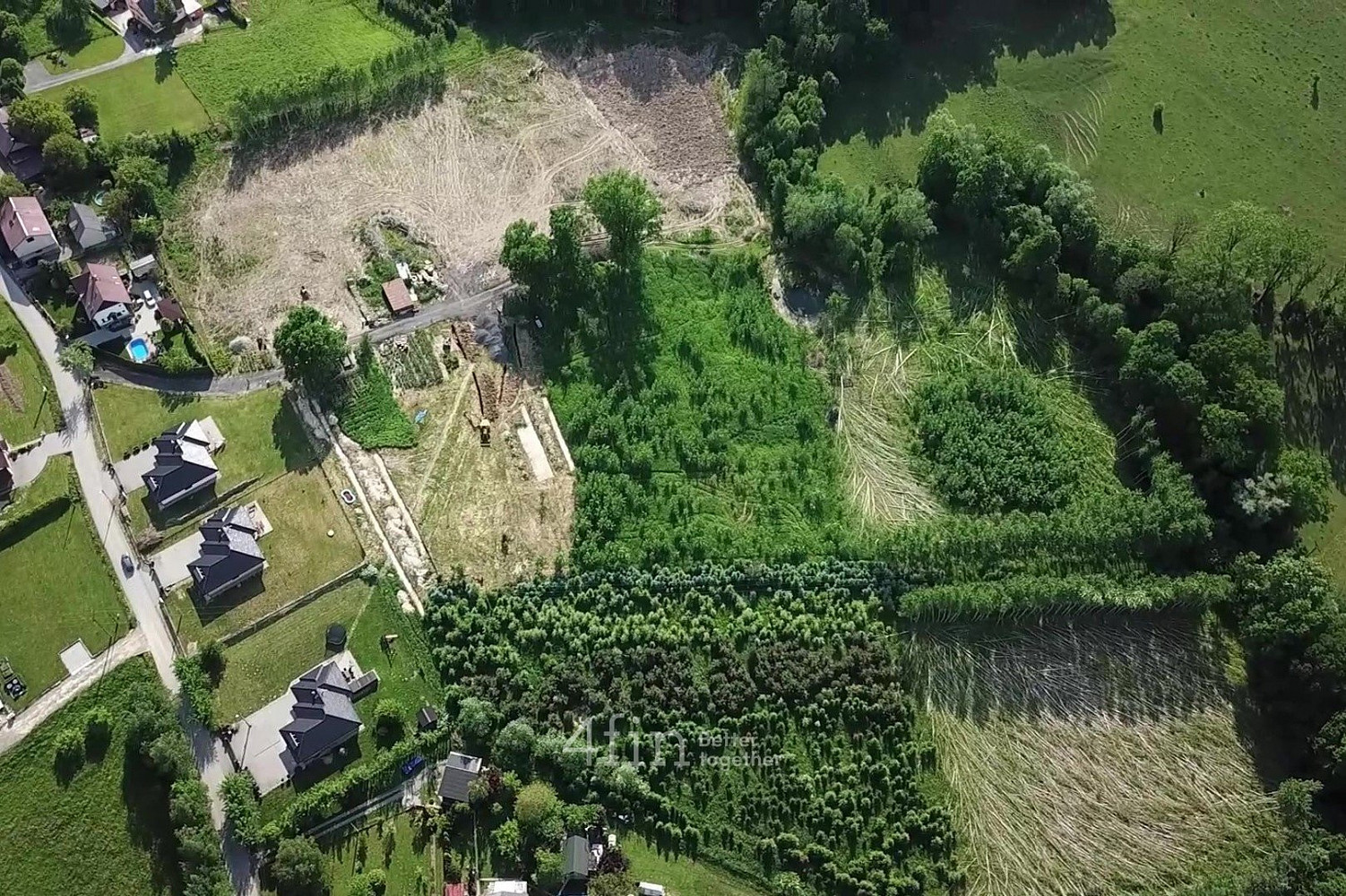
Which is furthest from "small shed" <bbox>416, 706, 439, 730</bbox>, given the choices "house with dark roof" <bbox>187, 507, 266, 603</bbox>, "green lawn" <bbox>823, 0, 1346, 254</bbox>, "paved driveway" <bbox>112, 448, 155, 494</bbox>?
"green lawn" <bbox>823, 0, 1346, 254</bbox>

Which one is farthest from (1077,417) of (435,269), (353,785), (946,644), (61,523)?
(61,523)

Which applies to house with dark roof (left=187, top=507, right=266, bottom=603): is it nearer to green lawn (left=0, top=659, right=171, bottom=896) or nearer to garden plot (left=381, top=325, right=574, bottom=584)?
green lawn (left=0, top=659, right=171, bottom=896)

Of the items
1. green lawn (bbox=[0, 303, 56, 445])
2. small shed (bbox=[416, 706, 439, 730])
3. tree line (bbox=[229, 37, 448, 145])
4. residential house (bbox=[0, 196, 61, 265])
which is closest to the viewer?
small shed (bbox=[416, 706, 439, 730])

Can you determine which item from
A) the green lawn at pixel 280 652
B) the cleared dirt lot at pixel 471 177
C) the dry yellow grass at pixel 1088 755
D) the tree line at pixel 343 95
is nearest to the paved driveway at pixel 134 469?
the cleared dirt lot at pixel 471 177

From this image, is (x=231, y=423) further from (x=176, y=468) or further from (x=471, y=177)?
(x=471, y=177)

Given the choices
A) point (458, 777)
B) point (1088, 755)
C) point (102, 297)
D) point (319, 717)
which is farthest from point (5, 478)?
point (1088, 755)

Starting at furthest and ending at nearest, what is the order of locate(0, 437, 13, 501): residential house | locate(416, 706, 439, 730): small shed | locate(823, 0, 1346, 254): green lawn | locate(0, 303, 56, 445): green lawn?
locate(823, 0, 1346, 254): green lawn → locate(0, 303, 56, 445): green lawn → locate(0, 437, 13, 501): residential house → locate(416, 706, 439, 730): small shed

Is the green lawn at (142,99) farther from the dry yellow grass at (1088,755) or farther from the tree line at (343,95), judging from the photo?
the dry yellow grass at (1088,755)

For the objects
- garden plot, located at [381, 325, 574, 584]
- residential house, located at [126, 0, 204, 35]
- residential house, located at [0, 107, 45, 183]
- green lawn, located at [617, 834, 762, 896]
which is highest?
residential house, located at [126, 0, 204, 35]
